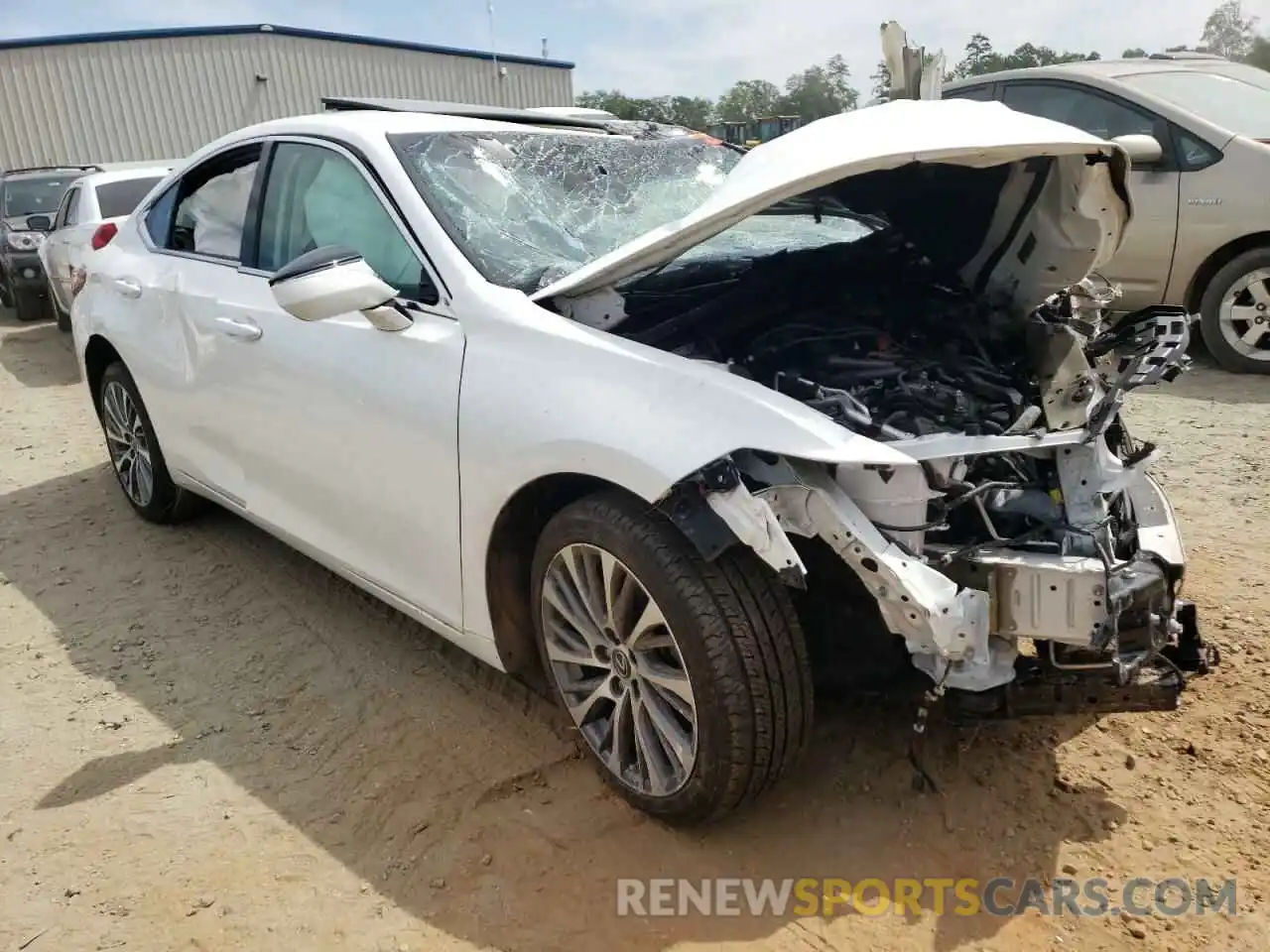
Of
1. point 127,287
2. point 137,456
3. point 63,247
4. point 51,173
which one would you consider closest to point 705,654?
point 127,287

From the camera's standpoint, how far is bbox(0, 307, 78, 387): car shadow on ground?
332 inches

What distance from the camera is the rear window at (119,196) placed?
8781 mm

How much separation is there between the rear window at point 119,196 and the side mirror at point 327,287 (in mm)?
7305

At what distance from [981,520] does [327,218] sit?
7.34ft

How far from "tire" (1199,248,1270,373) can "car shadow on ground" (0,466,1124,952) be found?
172 inches

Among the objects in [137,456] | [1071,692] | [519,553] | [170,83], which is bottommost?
[1071,692]

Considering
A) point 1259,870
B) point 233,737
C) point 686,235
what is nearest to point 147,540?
point 233,737

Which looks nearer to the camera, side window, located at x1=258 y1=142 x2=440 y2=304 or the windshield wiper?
side window, located at x1=258 y1=142 x2=440 y2=304

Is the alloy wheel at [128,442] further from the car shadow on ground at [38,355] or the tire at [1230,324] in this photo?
the tire at [1230,324]

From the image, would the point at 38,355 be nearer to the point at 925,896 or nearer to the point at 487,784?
the point at 487,784

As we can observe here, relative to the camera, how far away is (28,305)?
11.5 metres

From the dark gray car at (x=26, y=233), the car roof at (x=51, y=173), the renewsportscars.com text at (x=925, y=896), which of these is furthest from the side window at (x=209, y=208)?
the car roof at (x=51, y=173)

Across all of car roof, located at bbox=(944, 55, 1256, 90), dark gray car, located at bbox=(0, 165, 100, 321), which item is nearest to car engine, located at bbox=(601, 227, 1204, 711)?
car roof, located at bbox=(944, 55, 1256, 90)

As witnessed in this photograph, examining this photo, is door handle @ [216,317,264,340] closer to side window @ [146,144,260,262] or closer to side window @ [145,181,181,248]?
side window @ [146,144,260,262]
